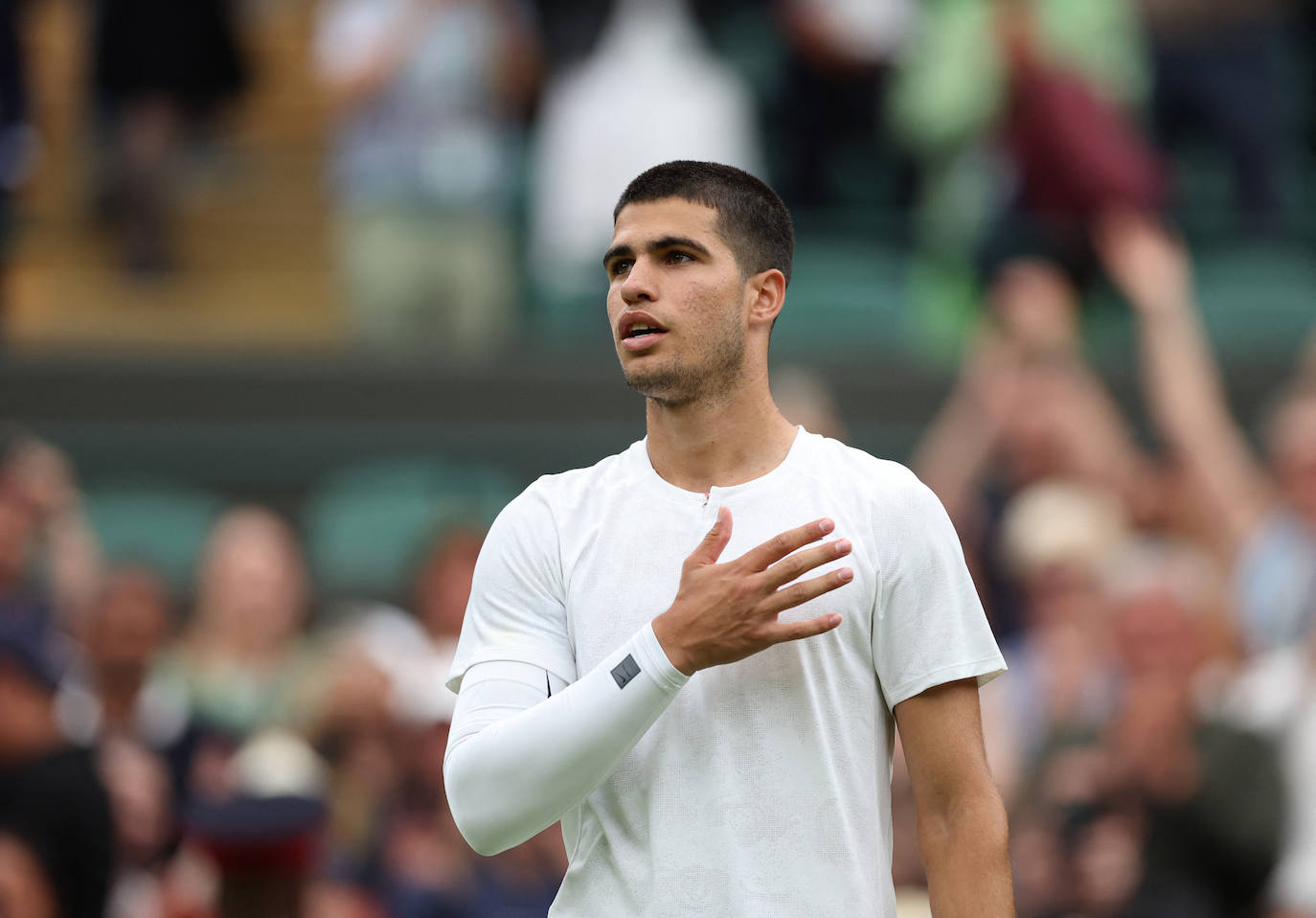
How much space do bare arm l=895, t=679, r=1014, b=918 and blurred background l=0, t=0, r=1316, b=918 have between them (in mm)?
3444

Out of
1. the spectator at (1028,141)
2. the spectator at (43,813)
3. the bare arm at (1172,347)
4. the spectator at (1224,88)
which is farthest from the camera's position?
the spectator at (1224,88)

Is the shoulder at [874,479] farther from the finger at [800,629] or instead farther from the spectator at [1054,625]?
the spectator at [1054,625]

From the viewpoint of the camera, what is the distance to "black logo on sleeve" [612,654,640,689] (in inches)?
110

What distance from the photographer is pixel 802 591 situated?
9.17 feet

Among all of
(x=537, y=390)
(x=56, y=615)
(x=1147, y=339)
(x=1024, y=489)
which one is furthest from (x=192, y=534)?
(x=1147, y=339)

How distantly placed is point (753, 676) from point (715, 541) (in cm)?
23

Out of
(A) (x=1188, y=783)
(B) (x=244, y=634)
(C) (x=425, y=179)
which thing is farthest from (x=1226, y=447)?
(B) (x=244, y=634)

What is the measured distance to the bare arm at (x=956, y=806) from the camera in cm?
288

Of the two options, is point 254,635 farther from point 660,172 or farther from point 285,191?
point 660,172

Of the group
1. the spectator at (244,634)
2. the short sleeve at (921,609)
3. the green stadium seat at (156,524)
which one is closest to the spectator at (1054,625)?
the spectator at (244,634)

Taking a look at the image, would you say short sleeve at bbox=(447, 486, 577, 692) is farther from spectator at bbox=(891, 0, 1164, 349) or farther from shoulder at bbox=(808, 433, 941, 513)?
spectator at bbox=(891, 0, 1164, 349)

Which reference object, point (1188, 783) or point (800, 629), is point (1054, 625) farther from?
point (800, 629)

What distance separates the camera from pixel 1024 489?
24.6 feet

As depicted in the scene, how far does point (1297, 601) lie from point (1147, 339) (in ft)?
6.09
